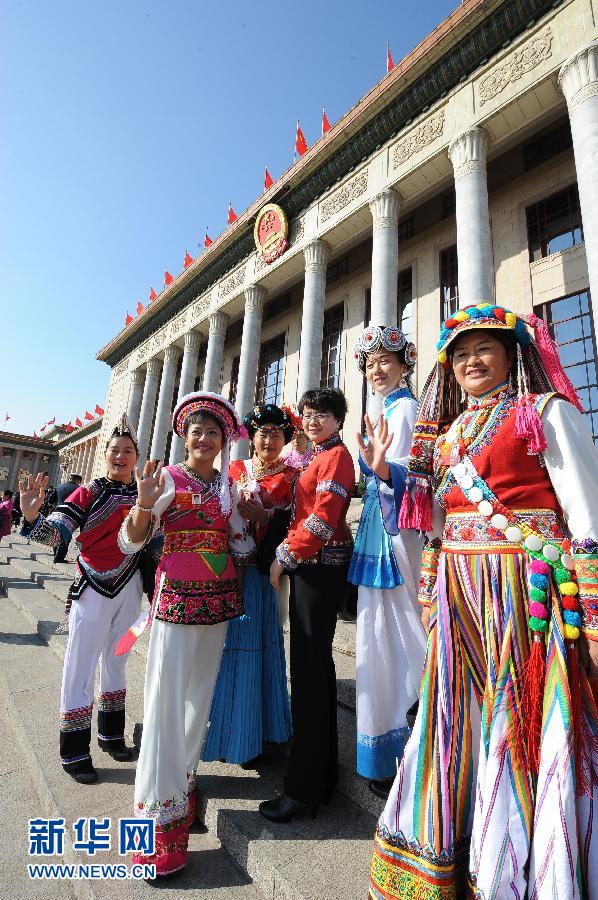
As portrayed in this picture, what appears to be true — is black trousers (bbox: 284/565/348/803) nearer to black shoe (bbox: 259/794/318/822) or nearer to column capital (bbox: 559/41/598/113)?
black shoe (bbox: 259/794/318/822)

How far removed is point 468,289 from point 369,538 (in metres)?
8.55

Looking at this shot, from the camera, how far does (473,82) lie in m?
10.5

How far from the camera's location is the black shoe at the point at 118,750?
10.3ft

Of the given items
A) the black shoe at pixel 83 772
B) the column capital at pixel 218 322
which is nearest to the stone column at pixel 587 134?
the black shoe at pixel 83 772

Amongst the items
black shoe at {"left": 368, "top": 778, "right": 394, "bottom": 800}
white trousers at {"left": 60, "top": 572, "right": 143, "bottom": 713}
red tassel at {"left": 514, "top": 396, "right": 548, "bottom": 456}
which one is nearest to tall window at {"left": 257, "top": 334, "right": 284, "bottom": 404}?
white trousers at {"left": 60, "top": 572, "right": 143, "bottom": 713}

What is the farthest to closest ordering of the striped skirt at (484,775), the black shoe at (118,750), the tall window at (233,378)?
the tall window at (233,378) < the black shoe at (118,750) < the striped skirt at (484,775)

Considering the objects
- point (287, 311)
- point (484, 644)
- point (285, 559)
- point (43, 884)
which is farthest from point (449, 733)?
point (287, 311)

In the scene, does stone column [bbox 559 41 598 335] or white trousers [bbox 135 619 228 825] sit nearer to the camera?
white trousers [bbox 135 619 228 825]

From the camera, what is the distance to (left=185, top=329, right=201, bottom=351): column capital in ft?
74.0

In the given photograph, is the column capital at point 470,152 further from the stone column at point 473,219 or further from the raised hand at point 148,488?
the raised hand at point 148,488

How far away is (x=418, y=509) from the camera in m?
1.90

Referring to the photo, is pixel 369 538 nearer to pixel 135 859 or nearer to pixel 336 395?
pixel 336 395

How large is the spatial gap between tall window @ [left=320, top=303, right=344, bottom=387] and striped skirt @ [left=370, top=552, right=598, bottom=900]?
15.9 m

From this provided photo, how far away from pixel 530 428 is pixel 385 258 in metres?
11.7
